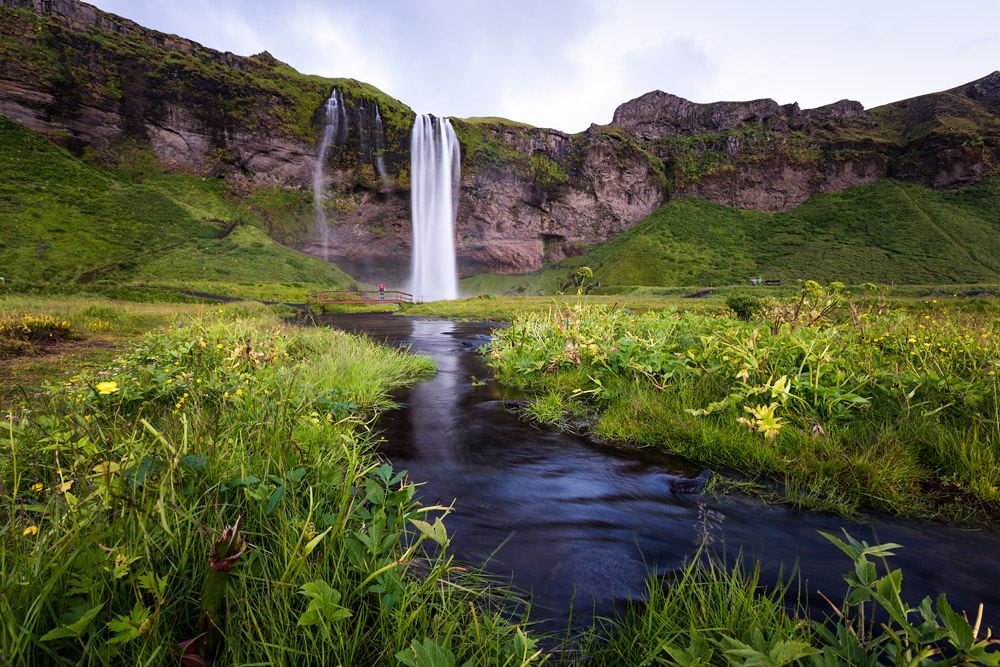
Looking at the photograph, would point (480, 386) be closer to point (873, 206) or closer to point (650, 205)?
point (650, 205)

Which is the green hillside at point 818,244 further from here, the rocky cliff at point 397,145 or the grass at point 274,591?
the grass at point 274,591

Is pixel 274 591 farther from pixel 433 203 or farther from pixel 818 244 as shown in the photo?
pixel 818 244

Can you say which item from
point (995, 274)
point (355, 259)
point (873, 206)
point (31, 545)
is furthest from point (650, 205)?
point (31, 545)

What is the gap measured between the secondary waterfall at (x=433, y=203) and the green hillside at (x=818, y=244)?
815 centimetres

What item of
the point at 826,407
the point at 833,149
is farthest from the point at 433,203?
the point at 833,149

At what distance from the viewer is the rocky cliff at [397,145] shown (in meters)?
48.7

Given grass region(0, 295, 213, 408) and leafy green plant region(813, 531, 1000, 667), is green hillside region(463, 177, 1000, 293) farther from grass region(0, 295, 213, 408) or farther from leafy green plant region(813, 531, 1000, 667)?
leafy green plant region(813, 531, 1000, 667)

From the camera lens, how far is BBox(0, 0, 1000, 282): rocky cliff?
4872 centimetres

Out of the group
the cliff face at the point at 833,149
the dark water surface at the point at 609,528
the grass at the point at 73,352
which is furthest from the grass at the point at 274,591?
the cliff face at the point at 833,149

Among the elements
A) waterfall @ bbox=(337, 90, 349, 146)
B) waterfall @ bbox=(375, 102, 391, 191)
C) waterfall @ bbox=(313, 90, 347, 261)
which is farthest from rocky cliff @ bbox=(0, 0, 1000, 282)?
waterfall @ bbox=(313, 90, 347, 261)

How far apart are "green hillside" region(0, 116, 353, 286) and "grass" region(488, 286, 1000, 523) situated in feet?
152

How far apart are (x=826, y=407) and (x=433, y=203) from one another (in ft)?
204

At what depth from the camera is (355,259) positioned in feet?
202

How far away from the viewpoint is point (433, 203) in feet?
201
